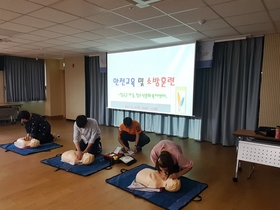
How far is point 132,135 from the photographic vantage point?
14.2 feet

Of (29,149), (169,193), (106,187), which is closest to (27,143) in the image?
(29,149)

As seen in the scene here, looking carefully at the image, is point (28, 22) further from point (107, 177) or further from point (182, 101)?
point (182, 101)

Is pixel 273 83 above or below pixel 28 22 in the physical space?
below

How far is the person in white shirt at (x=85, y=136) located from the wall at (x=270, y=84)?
11.0 ft

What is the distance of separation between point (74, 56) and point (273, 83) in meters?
6.13

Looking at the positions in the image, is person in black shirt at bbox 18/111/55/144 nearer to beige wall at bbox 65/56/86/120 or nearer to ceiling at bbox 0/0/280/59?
ceiling at bbox 0/0/280/59

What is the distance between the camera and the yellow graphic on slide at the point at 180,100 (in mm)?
5105

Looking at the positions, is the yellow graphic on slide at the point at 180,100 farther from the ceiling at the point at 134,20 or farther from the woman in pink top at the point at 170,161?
the woman in pink top at the point at 170,161

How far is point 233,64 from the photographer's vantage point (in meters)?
4.68

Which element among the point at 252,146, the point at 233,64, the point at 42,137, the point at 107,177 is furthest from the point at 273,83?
the point at 42,137

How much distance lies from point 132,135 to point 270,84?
9.66 feet

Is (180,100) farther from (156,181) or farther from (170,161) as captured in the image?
(170,161)

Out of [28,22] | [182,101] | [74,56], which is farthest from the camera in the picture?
[74,56]

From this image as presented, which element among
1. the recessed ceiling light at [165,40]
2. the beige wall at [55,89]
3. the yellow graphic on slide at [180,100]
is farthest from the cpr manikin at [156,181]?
the beige wall at [55,89]
